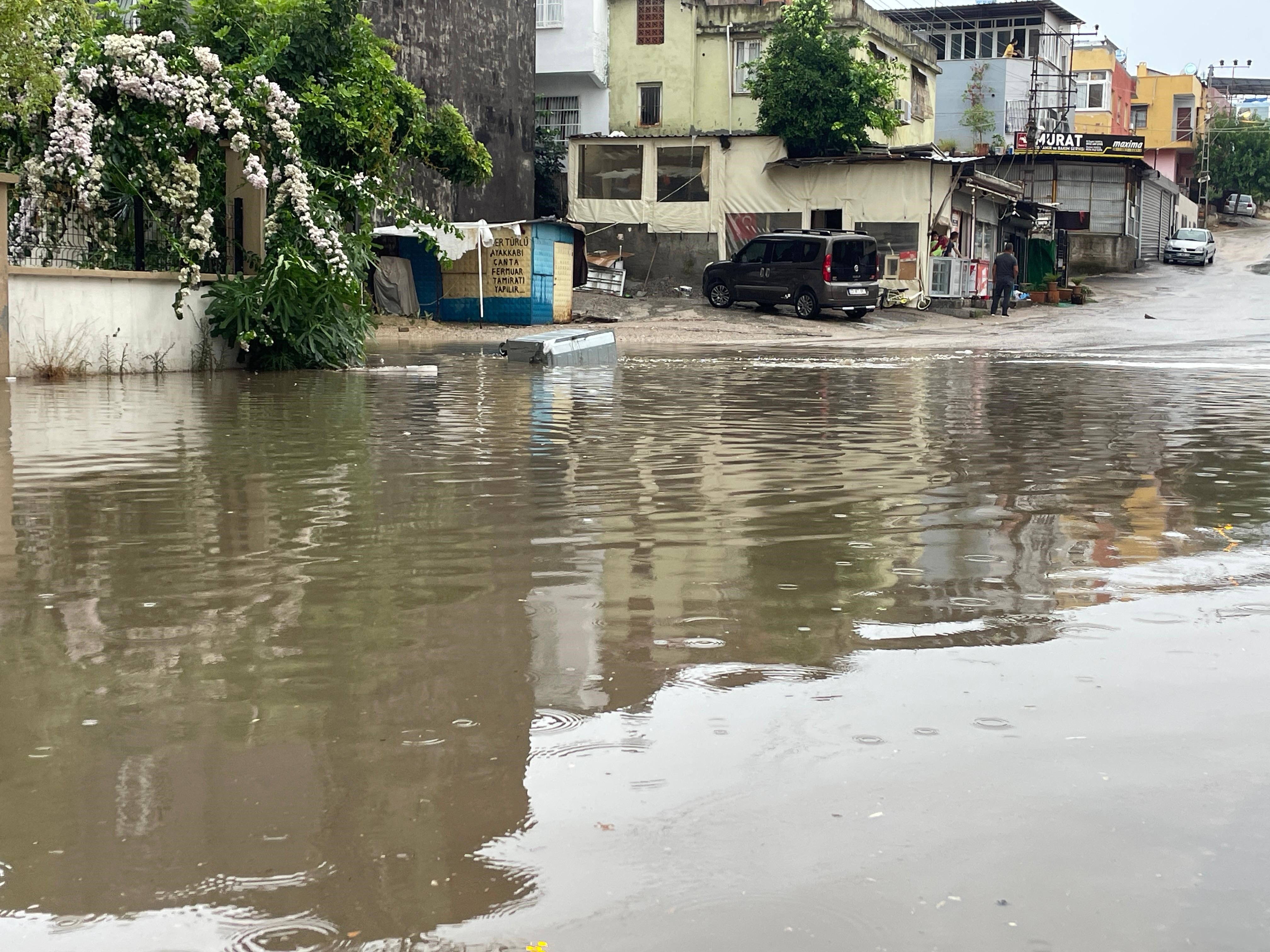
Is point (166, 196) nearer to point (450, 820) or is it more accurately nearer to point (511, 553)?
point (511, 553)

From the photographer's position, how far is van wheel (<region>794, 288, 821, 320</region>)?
113 feet

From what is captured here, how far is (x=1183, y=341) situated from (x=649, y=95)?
21.6 m

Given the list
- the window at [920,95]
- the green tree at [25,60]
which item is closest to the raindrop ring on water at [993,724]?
the green tree at [25,60]

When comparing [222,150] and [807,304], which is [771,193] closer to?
[807,304]

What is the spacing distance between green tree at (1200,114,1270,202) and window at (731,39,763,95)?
128 ft

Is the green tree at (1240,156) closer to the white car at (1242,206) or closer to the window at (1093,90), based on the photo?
the white car at (1242,206)

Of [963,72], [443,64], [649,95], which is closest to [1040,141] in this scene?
[963,72]

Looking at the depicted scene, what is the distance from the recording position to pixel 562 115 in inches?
1737

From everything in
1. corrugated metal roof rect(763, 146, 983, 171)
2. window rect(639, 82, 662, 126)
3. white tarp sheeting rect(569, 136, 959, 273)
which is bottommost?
white tarp sheeting rect(569, 136, 959, 273)

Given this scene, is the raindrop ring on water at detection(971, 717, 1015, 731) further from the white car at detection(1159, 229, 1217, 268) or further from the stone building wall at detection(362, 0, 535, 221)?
the white car at detection(1159, 229, 1217, 268)

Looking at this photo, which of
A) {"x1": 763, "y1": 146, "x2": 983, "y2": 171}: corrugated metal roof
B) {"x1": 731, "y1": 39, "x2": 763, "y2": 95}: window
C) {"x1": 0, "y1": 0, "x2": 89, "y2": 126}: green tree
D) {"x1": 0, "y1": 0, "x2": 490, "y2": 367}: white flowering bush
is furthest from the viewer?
{"x1": 731, "y1": 39, "x2": 763, "y2": 95}: window

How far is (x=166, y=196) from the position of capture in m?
15.2

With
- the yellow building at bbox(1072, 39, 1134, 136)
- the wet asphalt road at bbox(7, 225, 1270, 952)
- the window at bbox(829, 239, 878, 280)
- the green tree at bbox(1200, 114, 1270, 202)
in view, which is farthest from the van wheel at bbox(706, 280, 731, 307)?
the green tree at bbox(1200, 114, 1270, 202)

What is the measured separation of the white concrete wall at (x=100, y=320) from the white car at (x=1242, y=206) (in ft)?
223
